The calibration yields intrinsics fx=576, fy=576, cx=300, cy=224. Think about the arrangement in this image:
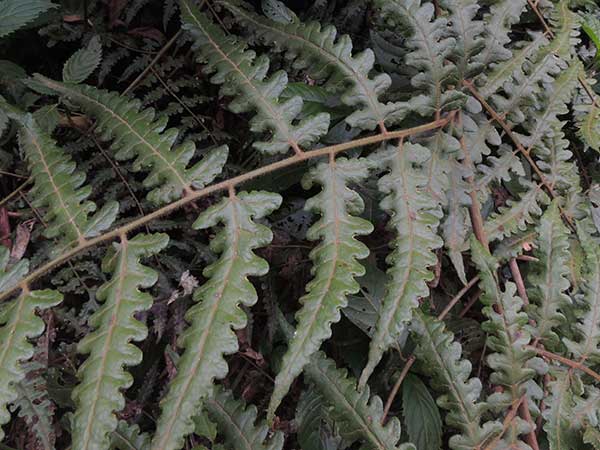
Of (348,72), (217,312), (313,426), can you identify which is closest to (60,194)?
(217,312)

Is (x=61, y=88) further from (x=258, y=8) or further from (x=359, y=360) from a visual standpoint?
(x=359, y=360)

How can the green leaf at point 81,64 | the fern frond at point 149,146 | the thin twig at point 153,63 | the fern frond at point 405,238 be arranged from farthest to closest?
the thin twig at point 153,63
the green leaf at point 81,64
the fern frond at point 149,146
the fern frond at point 405,238

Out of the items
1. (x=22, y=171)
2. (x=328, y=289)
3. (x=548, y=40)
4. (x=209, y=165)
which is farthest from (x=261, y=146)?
(x=548, y=40)

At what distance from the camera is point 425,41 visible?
1250 millimetres

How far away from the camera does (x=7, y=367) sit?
0.93m

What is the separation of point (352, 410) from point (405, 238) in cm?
36

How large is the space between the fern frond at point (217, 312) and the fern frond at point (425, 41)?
47cm

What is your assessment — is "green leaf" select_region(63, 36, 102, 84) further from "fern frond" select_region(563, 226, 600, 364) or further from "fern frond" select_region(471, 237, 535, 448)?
"fern frond" select_region(563, 226, 600, 364)

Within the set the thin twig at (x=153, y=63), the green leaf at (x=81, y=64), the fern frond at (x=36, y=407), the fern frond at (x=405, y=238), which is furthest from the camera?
the thin twig at (x=153, y=63)

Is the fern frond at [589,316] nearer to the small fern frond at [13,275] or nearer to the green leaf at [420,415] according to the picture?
the green leaf at [420,415]

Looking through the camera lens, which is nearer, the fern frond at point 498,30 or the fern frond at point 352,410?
the fern frond at point 352,410

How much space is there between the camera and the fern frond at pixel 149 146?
1113mm

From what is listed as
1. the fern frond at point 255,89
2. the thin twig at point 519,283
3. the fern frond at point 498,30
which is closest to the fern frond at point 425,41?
the fern frond at point 498,30

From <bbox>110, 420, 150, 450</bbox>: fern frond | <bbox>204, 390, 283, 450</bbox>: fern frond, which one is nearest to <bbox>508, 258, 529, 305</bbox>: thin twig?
<bbox>204, 390, 283, 450</bbox>: fern frond
